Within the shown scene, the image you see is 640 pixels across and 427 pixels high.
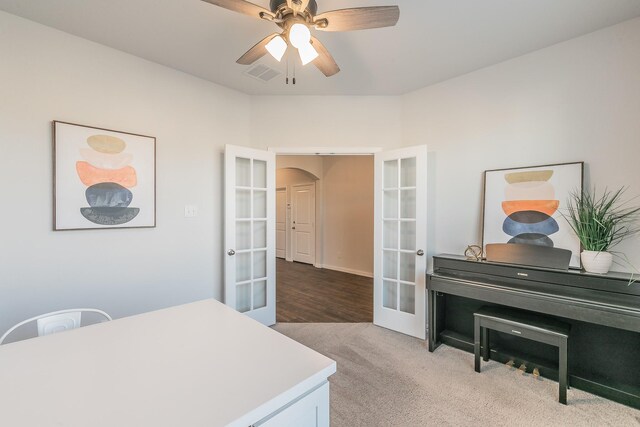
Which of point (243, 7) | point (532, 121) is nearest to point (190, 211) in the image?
point (243, 7)

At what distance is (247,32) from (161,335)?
2.14 meters

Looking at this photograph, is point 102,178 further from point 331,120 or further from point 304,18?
point 331,120

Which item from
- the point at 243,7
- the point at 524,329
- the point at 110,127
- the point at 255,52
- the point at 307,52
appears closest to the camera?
the point at 243,7

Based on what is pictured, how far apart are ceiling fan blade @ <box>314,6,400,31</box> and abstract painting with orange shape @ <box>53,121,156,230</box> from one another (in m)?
1.94

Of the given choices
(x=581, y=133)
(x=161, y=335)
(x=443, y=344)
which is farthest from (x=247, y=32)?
(x=443, y=344)

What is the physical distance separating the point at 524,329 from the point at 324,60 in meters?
2.41

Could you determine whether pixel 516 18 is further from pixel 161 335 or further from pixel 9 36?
pixel 9 36

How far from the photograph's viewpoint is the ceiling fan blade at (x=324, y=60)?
1.72 metres

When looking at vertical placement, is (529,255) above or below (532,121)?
below

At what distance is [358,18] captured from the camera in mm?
1501

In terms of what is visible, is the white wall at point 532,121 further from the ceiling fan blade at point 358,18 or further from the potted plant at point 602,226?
the ceiling fan blade at point 358,18

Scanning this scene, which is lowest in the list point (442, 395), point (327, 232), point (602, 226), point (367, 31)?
point (442, 395)

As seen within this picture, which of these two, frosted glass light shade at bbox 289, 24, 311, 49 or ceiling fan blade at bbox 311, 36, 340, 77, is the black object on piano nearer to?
ceiling fan blade at bbox 311, 36, 340, 77

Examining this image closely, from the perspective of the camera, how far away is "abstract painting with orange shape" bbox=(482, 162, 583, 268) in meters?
2.29
